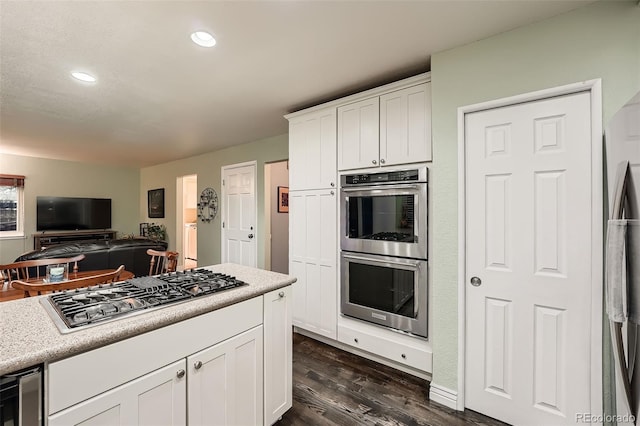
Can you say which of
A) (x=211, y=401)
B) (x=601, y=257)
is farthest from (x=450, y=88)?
(x=211, y=401)

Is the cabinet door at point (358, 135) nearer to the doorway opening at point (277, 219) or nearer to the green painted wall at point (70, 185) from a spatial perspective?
the doorway opening at point (277, 219)

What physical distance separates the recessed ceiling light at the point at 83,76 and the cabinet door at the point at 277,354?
2415mm

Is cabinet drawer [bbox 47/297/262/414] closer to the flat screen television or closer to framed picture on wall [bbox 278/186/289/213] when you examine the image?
framed picture on wall [bbox 278/186/289/213]

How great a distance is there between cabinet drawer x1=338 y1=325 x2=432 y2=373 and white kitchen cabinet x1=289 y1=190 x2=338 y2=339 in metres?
0.17

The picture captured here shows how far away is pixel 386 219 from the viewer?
2340mm

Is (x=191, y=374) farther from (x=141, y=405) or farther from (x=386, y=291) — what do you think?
(x=386, y=291)

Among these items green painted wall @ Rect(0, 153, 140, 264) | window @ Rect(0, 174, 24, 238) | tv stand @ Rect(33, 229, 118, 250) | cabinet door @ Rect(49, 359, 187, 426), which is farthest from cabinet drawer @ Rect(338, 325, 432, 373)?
window @ Rect(0, 174, 24, 238)

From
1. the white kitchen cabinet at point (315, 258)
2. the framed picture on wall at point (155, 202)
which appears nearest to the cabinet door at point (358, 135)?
the white kitchen cabinet at point (315, 258)

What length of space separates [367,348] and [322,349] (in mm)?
512

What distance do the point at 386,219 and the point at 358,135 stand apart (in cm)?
80

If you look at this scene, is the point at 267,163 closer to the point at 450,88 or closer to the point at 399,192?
the point at 399,192

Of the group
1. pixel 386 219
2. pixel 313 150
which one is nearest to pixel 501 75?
pixel 386 219

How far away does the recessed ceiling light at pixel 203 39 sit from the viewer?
5.91 ft

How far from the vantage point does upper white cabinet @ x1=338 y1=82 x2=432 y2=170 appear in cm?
217
